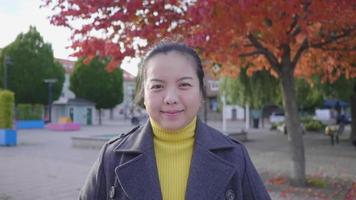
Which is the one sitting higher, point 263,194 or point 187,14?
point 187,14

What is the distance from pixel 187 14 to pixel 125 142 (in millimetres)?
5401

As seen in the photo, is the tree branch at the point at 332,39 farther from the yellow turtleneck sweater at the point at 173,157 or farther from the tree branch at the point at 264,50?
the yellow turtleneck sweater at the point at 173,157

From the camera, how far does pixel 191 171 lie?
180cm

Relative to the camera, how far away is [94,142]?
683 inches

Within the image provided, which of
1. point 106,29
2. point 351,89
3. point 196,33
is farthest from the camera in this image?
point 351,89

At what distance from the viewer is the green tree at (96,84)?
49.8 metres

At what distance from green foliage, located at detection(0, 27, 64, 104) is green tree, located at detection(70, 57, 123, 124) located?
4.39m

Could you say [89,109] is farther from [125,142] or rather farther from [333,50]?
[125,142]

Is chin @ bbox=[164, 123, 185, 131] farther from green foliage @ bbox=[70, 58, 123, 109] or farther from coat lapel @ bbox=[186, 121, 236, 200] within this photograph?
green foliage @ bbox=[70, 58, 123, 109]

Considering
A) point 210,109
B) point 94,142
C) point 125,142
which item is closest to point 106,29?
point 125,142

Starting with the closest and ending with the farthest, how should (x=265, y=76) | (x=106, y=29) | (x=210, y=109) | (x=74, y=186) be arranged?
(x=106, y=29) < (x=74, y=186) < (x=265, y=76) < (x=210, y=109)

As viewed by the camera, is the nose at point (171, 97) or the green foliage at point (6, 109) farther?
the green foliage at point (6, 109)

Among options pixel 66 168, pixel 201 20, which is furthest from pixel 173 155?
pixel 66 168

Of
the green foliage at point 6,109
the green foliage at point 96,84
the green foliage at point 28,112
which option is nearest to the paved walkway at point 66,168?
the green foliage at point 6,109
